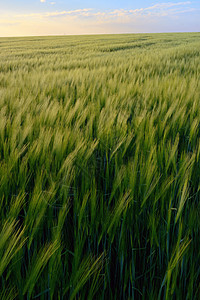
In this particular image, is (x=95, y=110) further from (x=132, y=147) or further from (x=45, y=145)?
(x=45, y=145)

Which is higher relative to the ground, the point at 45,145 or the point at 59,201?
the point at 45,145

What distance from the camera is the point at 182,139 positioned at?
1.23 meters

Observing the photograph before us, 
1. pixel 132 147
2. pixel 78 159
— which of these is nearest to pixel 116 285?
pixel 78 159

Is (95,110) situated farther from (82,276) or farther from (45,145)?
(82,276)

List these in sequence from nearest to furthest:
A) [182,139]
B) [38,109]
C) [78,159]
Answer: [78,159], [182,139], [38,109]

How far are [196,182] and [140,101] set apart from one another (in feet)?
3.17

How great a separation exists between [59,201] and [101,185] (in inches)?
8.5

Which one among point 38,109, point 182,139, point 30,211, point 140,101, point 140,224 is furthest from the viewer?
point 140,101

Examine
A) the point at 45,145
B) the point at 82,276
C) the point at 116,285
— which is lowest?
the point at 116,285

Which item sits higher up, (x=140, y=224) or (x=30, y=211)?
(x=30, y=211)

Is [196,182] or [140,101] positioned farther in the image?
[140,101]

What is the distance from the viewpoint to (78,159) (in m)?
0.80

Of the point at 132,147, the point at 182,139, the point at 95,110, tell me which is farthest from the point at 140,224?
the point at 95,110

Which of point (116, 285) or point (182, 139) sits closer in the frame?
point (116, 285)
